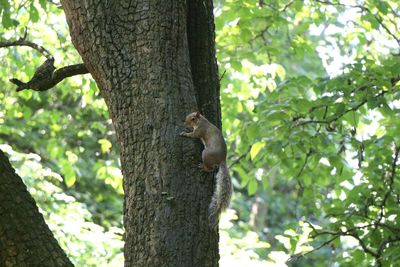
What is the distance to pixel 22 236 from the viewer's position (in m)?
2.32

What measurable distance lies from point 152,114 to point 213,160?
272 millimetres

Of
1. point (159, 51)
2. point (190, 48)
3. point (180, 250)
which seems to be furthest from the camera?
point (190, 48)

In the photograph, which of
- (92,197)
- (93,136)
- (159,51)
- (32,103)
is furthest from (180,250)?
(92,197)

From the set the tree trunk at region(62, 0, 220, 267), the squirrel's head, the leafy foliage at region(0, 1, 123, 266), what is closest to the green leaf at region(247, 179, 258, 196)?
the leafy foliage at region(0, 1, 123, 266)

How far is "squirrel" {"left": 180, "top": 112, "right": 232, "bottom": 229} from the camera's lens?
217 centimetres

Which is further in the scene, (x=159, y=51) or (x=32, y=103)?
(x=32, y=103)

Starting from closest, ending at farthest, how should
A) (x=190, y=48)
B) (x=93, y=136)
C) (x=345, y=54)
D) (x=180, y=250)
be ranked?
(x=180, y=250)
(x=190, y=48)
(x=345, y=54)
(x=93, y=136)

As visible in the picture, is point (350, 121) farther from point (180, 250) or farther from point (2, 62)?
point (2, 62)

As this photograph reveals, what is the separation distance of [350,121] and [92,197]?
6316mm

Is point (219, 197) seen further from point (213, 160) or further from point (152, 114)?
point (152, 114)

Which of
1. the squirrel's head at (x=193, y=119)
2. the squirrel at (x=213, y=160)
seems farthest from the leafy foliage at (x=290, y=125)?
the squirrel's head at (x=193, y=119)

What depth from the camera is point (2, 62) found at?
225 inches

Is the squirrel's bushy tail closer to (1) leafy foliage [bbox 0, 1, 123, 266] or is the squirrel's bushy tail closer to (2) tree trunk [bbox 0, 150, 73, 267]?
(2) tree trunk [bbox 0, 150, 73, 267]

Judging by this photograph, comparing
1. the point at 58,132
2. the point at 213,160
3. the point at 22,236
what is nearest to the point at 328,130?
the point at 213,160
